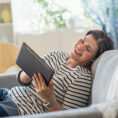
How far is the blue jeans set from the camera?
1.19 m

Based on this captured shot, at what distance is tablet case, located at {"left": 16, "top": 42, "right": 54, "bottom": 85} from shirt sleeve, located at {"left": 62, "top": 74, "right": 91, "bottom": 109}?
17 cm

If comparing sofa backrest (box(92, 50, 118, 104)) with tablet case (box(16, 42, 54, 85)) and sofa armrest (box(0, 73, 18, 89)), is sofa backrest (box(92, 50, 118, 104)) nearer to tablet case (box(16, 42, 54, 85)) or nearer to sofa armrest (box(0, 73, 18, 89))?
tablet case (box(16, 42, 54, 85))

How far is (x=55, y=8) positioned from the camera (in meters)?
3.63

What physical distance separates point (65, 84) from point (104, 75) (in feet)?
0.95

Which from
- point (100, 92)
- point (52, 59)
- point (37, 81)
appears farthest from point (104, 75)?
point (52, 59)

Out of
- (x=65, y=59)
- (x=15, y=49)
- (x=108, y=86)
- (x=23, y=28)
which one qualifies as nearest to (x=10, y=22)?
(x=23, y=28)

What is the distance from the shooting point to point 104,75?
3.96 feet

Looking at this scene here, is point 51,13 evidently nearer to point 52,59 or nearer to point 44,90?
point 52,59

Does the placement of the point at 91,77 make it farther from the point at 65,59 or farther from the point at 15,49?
the point at 15,49

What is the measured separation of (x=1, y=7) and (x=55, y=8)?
2.61 ft

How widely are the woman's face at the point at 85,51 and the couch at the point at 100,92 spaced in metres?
0.06

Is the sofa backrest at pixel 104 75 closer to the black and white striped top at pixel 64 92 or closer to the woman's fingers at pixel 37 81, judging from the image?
the black and white striped top at pixel 64 92

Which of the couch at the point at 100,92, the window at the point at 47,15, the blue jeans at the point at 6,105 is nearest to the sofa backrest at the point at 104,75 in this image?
the couch at the point at 100,92

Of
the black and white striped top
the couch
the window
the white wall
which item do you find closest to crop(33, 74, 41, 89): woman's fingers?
the black and white striped top
